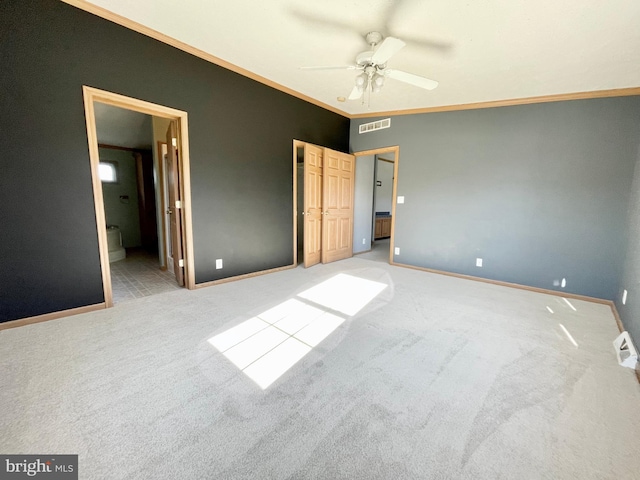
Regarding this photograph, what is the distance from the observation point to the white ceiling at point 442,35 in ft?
6.76

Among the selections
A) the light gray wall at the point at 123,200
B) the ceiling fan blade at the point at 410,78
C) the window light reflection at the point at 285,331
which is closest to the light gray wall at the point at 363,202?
the window light reflection at the point at 285,331

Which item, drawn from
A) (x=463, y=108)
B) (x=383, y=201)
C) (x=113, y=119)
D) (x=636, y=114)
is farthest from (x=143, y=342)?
(x=383, y=201)

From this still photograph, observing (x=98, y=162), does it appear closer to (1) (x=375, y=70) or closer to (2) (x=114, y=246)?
(1) (x=375, y=70)

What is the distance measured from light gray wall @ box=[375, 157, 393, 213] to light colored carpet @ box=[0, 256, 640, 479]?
5659 millimetres

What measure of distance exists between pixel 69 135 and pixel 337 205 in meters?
3.64

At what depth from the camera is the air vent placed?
4.66 metres

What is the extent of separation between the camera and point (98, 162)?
2.46 meters

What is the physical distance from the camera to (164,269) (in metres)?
4.21

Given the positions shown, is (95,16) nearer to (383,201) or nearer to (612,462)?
(612,462)

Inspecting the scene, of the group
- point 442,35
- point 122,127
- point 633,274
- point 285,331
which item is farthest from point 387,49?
point 122,127

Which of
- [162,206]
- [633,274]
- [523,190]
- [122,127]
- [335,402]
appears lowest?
[335,402]

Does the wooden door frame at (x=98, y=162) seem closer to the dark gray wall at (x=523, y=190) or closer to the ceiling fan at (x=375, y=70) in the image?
the ceiling fan at (x=375, y=70)

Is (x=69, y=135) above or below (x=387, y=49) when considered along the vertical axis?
below

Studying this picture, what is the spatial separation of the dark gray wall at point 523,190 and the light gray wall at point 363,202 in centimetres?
98
